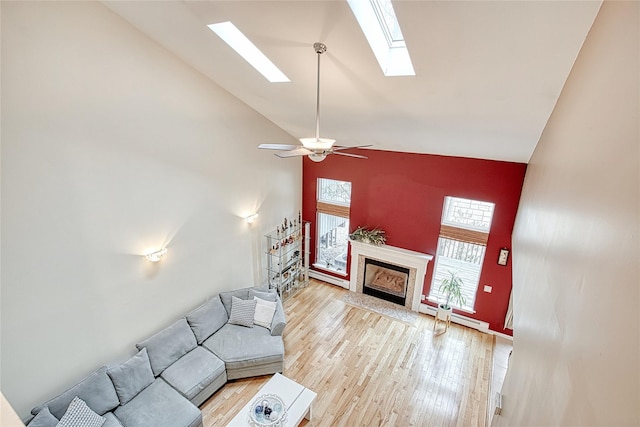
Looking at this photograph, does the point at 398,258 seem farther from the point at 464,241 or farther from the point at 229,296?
the point at 229,296

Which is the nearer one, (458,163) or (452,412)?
(452,412)

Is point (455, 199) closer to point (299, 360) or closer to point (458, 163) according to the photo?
point (458, 163)

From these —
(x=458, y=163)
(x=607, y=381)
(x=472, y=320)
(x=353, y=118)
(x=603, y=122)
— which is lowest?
(x=472, y=320)

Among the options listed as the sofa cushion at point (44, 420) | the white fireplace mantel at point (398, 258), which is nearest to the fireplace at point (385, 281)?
the white fireplace mantel at point (398, 258)

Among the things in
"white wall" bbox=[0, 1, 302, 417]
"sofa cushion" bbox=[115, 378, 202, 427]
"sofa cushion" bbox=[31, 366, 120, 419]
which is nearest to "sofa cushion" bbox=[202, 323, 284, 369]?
"white wall" bbox=[0, 1, 302, 417]

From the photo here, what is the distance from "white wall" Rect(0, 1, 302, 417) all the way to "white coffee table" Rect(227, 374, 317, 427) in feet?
5.97

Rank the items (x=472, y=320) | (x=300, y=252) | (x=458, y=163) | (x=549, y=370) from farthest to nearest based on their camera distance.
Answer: (x=300, y=252)
(x=472, y=320)
(x=458, y=163)
(x=549, y=370)

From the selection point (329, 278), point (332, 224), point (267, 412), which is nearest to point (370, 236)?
point (332, 224)

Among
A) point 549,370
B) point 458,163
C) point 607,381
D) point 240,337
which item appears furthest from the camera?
point 458,163

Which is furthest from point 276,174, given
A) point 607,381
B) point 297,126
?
point 607,381

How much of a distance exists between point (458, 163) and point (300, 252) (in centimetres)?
390

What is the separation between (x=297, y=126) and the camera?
5816 mm

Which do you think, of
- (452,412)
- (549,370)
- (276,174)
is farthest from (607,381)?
(276,174)

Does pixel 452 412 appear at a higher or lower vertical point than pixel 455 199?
lower
